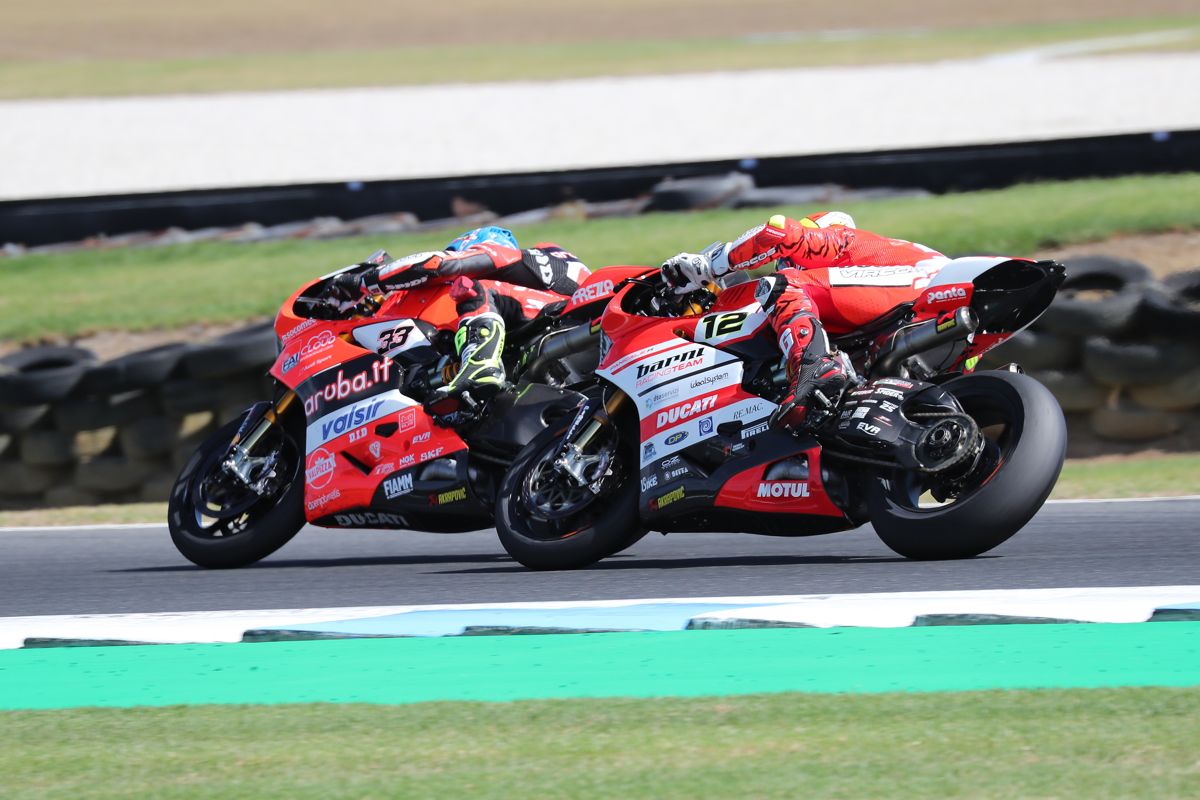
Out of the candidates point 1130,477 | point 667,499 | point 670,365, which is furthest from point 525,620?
point 1130,477

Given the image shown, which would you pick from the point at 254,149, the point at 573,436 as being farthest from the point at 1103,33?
the point at 573,436

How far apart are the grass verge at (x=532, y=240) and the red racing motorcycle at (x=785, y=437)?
19.8 ft

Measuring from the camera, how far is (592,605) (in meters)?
6.01

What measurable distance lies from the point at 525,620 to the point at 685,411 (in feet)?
4.65

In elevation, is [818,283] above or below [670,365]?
above

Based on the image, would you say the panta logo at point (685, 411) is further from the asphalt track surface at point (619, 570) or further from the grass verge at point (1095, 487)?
the grass verge at point (1095, 487)

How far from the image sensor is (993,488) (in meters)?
5.84

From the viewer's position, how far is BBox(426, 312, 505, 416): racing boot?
738cm

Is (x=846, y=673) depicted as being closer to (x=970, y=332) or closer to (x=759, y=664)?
(x=759, y=664)

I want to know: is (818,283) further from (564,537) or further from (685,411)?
(564,537)

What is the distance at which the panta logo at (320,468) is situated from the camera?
770 cm

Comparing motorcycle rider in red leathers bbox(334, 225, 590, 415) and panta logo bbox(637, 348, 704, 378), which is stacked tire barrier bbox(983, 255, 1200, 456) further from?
panta logo bbox(637, 348, 704, 378)

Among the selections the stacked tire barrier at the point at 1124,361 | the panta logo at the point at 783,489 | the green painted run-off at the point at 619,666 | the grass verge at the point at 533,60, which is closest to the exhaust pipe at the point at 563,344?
the panta logo at the point at 783,489

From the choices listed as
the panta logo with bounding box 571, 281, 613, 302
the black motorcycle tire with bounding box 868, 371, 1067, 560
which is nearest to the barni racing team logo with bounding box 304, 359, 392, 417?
the panta logo with bounding box 571, 281, 613, 302
